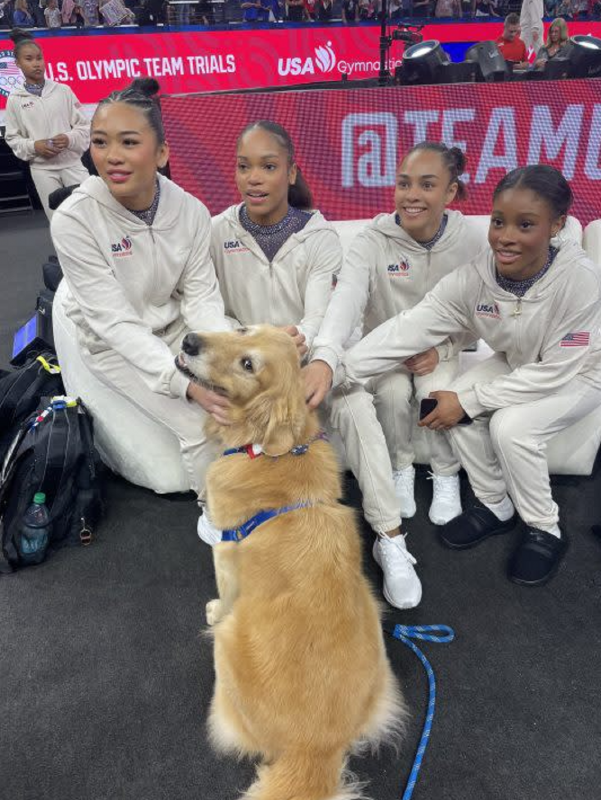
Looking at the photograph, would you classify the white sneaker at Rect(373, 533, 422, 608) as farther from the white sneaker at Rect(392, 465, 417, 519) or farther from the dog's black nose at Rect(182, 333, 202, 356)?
the dog's black nose at Rect(182, 333, 202, 356)

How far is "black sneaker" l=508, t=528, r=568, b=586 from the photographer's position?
7.47 feet

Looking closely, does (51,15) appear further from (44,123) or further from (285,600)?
(285,600)

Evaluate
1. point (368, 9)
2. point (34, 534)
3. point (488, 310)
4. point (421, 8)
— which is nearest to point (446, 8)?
point (421, 8)

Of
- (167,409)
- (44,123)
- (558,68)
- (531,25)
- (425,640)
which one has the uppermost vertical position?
(531,25)

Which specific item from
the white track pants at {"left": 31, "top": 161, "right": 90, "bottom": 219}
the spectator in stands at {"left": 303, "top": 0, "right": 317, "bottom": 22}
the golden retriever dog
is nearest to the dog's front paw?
the golden retriever dog

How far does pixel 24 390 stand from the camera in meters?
2.90

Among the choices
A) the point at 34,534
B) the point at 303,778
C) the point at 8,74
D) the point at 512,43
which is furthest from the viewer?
the point at 8,74

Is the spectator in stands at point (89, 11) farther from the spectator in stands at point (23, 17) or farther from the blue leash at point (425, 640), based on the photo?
the blue leash at point (425, 640)

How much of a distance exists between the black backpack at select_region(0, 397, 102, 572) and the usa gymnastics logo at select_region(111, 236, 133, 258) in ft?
2.48

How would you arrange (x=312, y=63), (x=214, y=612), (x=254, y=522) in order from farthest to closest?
(x=312, y=63)
(x=214, y=612)
(x=254, y=522)

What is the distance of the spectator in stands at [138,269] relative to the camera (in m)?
2.17

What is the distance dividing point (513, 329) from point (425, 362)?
445 mm

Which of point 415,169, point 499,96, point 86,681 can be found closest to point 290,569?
point 86,681

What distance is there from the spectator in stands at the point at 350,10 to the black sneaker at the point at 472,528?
1334 cm
